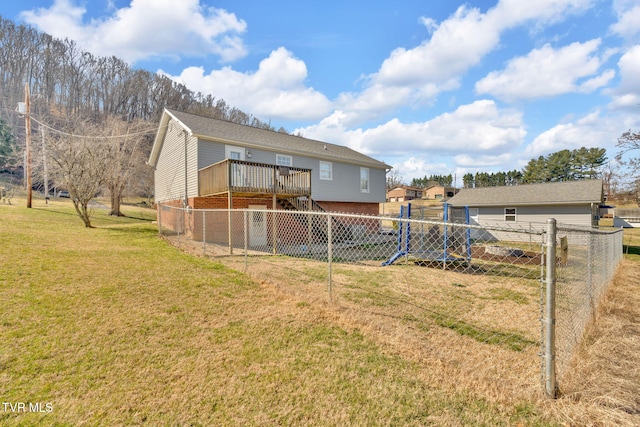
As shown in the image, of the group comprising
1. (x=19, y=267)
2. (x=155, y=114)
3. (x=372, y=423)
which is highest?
(x=155, y=114)

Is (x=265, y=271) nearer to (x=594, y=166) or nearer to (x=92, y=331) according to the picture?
(x=92, y=331)

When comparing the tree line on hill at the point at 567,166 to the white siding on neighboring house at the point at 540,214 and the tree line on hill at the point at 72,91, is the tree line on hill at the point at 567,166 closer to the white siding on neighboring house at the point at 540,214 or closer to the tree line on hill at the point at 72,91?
the white siding on neighboring house at the point at 540,214

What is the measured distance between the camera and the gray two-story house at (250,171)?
1102 cm

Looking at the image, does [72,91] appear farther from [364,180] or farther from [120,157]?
[364,180]

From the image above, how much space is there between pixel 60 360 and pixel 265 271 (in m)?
4.13

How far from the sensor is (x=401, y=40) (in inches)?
466

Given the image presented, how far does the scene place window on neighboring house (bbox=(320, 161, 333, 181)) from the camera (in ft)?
56.2

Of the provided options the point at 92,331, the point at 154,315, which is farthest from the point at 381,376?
the point at 92,331

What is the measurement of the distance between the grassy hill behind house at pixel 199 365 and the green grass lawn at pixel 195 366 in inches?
0.4

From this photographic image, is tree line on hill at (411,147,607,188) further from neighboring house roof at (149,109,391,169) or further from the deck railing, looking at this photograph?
the deck railing

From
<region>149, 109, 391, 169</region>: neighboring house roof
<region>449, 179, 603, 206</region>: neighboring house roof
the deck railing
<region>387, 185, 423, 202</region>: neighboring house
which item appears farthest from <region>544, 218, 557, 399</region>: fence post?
<region>387, 185, 423, 202</region>: neighboring house

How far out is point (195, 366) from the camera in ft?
8.84

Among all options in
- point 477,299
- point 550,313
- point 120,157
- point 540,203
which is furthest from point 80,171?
point 540,203

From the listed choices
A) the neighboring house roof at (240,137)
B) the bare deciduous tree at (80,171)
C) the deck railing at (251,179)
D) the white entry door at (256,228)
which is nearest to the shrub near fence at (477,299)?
the deck railing at (251,179)
